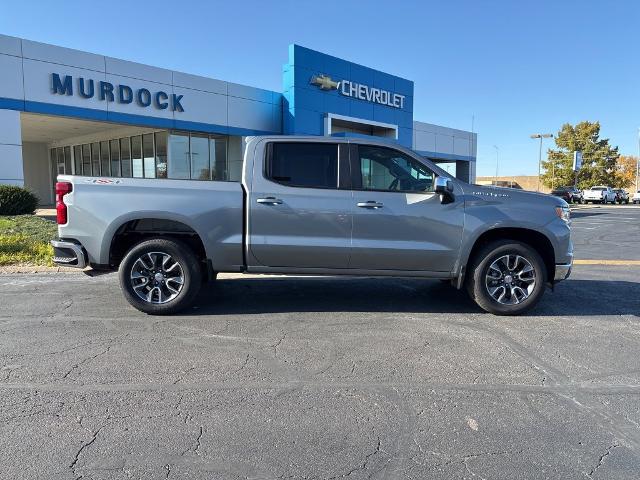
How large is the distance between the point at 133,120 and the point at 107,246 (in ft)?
53.7

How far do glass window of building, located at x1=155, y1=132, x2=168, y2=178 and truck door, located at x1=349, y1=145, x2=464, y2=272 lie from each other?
19707 mm

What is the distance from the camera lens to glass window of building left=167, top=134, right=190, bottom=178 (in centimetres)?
2352

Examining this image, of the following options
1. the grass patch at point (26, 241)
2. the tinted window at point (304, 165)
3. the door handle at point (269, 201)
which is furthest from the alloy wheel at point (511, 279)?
the grass patch at point (26, 241)

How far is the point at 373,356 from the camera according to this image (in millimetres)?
4648

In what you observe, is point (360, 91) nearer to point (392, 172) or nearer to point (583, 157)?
point (392, 172)

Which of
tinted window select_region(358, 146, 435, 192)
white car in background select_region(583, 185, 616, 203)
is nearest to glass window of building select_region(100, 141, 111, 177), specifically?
tinted window select_region(358, 146, 435, 192)

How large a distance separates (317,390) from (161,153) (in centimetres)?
2215

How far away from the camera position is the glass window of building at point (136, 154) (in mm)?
25389

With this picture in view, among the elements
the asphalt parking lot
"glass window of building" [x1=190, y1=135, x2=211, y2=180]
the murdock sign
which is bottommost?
the asphalt parking lot

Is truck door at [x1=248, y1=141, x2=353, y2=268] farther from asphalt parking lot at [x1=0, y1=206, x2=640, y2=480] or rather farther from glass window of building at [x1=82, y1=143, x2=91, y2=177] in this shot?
glass window of building at [x1=82, y1=143, x2=91, y2=177]

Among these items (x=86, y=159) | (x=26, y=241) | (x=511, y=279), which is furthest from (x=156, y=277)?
(x=86, y=159)

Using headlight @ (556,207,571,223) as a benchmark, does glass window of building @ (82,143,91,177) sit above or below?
above

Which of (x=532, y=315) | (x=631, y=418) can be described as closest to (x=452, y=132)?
(x=532, y=315)

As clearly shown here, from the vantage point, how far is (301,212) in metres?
5.79
